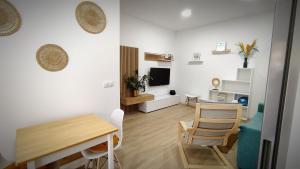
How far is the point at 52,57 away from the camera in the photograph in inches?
→ 66.0

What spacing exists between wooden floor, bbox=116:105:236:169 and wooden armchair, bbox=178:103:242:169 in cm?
22

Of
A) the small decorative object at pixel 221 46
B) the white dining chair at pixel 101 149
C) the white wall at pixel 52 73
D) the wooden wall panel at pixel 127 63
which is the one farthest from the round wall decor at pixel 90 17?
Answer: the small decorative object at pixel 221 46

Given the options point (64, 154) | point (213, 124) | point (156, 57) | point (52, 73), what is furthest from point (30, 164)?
point (156, 57)

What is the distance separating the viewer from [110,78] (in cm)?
223

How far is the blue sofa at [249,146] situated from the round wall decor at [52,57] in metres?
2.58

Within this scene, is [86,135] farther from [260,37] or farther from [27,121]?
[260,37]

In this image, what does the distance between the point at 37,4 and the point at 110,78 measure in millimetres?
1259

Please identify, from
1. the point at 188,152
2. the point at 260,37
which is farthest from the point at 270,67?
the point at 260,37

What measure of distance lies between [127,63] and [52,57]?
239cm

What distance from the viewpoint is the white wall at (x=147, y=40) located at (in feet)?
12.9

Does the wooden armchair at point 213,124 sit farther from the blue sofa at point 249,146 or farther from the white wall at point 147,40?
the white wall at point 147,40

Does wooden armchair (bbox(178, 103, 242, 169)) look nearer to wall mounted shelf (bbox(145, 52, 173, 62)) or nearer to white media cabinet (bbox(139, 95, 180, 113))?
white media cabinet (bbox(139, 95, 180, 113))

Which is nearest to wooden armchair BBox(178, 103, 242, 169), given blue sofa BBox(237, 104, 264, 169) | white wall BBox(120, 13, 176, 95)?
blue sofa BBox(237, 104, 264, 169)

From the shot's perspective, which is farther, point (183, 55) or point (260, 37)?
point (183, 55)
